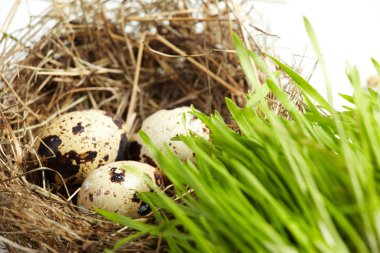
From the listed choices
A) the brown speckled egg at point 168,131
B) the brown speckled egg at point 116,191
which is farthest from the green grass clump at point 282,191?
the brown speckled egg at point 168,131

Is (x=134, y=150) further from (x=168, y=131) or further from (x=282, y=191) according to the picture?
(x=282, y=191)

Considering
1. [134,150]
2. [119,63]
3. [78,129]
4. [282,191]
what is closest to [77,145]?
[78,129]

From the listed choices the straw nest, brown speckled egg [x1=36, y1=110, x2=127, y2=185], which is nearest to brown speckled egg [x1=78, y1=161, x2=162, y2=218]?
brown speckled egg [x1=36, y1=110, x2=127, y2=185]

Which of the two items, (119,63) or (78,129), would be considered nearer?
(78,129)

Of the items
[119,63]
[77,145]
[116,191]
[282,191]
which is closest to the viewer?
[282,191]

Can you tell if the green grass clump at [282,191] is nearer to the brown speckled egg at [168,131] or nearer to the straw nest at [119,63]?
the brown speckled egg at [168,131]

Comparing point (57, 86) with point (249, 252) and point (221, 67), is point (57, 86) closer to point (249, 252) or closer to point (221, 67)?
point (221, 67)

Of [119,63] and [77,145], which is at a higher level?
[119,63]

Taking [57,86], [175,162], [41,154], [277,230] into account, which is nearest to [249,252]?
[277,230]
